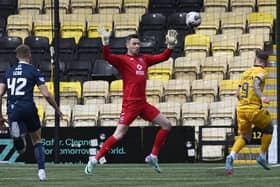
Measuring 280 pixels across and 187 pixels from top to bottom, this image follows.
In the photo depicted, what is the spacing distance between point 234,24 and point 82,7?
15.8 feet

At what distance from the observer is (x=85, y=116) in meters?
25.4

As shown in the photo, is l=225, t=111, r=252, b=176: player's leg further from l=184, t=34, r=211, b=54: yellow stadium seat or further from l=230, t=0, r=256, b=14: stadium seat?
l=230, t=0, r=256, b=14: stadium seat

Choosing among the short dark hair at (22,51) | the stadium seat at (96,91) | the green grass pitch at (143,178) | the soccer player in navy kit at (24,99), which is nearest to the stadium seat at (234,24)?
the stadium seat at (96,91)

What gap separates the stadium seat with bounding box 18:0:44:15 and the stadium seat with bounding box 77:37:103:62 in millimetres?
2445

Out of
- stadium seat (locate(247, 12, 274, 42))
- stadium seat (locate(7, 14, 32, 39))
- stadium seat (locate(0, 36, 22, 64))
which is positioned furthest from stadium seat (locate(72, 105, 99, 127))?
stadium seat (locate(247, 12, 274, 42))

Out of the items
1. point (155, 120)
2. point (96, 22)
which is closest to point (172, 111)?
point (96, 22)

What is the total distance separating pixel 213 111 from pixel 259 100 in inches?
348

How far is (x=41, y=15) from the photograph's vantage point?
29406 millimetres

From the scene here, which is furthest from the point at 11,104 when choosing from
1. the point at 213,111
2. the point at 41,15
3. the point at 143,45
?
the point at 41,15

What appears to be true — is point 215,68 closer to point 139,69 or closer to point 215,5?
point 215,5

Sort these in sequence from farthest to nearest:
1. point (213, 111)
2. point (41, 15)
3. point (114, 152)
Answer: point (41, 15) → point (213, 111) → point (114, 152)

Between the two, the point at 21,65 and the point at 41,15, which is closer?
the point at 21,65

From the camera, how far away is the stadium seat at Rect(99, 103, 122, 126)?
82.5 feet

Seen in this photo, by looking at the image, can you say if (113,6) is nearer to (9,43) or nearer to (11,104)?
(9,43)
